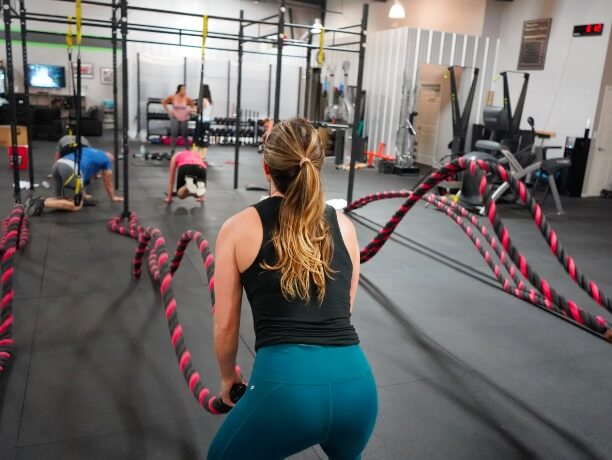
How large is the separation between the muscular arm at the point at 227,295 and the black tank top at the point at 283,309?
4cm

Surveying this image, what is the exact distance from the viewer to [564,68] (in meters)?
9.15

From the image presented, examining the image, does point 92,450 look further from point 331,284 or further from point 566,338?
point 566,338

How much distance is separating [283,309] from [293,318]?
0.11 ft

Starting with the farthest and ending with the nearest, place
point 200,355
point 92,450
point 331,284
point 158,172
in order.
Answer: point 158,172 < point 200,355 < point 92,450 < point 331,284

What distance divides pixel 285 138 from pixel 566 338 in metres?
2.83

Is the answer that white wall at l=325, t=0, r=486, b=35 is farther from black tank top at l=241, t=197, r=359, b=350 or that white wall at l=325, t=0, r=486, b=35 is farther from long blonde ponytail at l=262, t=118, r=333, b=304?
black tank top at l=241, t=197, r=359, b=350

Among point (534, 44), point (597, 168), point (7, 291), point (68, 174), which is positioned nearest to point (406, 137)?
point (534, 44)

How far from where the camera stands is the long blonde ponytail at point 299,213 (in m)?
1.38

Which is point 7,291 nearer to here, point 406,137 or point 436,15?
point 406,137

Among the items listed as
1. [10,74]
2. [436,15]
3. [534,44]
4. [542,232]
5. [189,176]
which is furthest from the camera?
[436,15]

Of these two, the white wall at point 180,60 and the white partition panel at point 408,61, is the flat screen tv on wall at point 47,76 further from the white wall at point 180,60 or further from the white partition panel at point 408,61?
the white partition panel at point 408,61

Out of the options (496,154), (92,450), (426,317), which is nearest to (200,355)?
(92,450)

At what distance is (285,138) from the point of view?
1449mm

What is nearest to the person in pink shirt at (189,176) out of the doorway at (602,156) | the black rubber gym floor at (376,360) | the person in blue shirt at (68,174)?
the person in blue shirt at (68,174)
